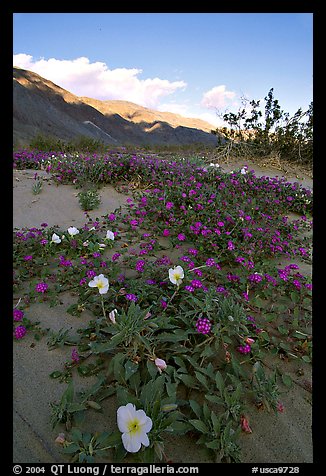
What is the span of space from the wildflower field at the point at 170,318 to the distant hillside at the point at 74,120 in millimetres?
24269

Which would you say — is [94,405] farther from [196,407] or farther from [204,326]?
[204,326]

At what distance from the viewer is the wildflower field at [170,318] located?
1.44 m

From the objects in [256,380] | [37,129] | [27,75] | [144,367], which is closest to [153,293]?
[144,367]

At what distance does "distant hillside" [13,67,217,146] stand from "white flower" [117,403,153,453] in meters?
26.8

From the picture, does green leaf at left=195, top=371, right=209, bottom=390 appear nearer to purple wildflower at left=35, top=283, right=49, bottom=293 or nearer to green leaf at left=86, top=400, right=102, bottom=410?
green leaf at left=86, top=400, right=102, bottom=410

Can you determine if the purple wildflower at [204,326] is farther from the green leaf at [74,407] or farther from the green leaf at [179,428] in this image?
the green leaf at [74,407]

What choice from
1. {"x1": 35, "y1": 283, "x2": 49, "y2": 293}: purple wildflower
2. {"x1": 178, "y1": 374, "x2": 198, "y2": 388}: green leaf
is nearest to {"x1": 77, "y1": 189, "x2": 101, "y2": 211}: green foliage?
{"x1": 35, "y1": 283, "x2": 49, "y2": 293}: purple wildflower

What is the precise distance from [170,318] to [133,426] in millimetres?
737

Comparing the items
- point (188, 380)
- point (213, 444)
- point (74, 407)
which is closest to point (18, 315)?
point (74, 407)

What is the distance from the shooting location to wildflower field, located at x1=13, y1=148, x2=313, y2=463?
1.44m

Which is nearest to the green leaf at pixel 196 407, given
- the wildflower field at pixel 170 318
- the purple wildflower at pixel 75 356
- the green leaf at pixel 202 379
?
the wildflower field at pixel 170 318

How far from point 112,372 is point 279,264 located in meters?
2.14

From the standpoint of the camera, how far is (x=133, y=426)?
129cm
